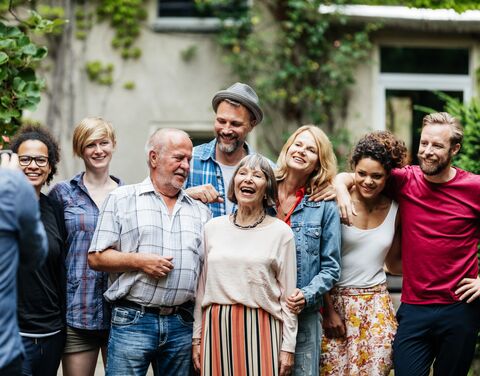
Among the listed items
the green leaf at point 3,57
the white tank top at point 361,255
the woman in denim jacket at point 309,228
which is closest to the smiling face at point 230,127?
the woman in denim jacket at point 309,228

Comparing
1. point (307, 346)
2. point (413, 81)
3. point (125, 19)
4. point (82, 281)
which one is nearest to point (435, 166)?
point (307, 346)

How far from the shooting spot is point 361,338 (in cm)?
428

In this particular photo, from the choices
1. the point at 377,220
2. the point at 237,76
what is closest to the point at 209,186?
the point at 377,220

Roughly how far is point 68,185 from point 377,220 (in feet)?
5.81

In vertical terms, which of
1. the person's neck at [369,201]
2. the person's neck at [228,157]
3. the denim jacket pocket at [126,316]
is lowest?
the denim jacket pocket at [126,316]

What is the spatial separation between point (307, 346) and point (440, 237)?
934mm

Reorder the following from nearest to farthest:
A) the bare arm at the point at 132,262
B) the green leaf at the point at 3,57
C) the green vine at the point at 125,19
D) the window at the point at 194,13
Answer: the bare arm at the point at 132,262
the green leaf at the point at 3,57
the green vine at the point at 125,19
the window at the point at 194,13

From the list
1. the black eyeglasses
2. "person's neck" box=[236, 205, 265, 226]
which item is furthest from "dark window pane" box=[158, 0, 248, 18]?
"person's neck" box=[236, 205, 265, 226]

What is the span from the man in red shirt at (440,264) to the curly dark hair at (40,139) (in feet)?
5.21

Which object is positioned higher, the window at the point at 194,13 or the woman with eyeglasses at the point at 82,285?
the window at the point at 194,13

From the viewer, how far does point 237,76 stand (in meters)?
9.49

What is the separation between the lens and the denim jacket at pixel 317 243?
413cm

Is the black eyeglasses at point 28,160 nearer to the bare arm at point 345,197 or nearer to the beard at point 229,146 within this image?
the beard at point 229,146

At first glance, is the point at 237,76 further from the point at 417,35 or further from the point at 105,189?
the point at 105,189
